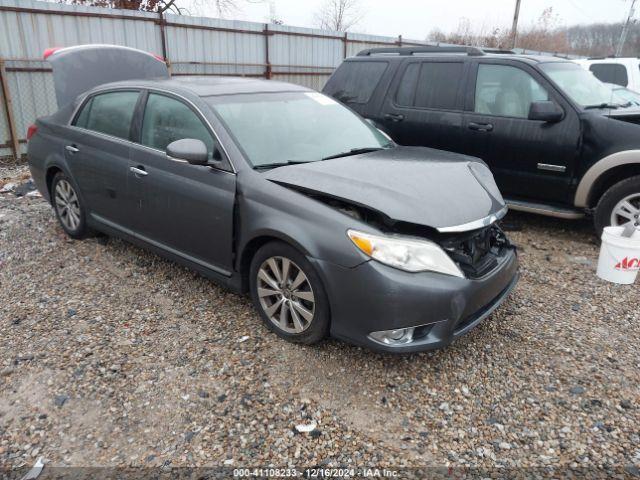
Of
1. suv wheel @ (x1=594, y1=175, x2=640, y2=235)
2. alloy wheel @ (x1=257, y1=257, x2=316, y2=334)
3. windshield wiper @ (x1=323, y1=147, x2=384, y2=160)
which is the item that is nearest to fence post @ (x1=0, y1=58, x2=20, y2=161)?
windshield wiper @ (x1=323, y1=147, x2=384, y2=160)

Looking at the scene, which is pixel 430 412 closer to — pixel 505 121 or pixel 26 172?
pixel 505 121

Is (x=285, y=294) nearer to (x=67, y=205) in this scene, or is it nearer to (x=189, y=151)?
(x=189, y=151)

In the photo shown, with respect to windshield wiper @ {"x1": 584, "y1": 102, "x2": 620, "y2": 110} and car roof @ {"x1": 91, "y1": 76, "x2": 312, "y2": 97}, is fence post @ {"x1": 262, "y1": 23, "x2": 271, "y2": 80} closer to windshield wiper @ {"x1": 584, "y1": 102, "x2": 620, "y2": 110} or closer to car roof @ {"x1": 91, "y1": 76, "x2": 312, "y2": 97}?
car roof @ {"x1": 91, "y1": 76, "x2": 312, "y2": 97}

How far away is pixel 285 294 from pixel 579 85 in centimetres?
417

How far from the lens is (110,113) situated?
449cm

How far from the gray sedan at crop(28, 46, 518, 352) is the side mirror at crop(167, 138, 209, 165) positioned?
1 centimetres

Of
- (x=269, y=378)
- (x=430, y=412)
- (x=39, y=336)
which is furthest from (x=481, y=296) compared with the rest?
(x=39, y=336)

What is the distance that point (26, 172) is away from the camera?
800cm

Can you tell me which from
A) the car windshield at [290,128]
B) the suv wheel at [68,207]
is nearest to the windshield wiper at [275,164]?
the car windshield at [290,128]

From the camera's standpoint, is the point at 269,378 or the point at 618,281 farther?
the point at 618,281

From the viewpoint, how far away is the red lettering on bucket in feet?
13.9

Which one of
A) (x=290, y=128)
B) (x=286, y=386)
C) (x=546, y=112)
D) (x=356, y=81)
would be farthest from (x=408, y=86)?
(x=286, y=386)

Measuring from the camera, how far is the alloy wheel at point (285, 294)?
3.12 metres

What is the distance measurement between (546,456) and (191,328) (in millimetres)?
2306
